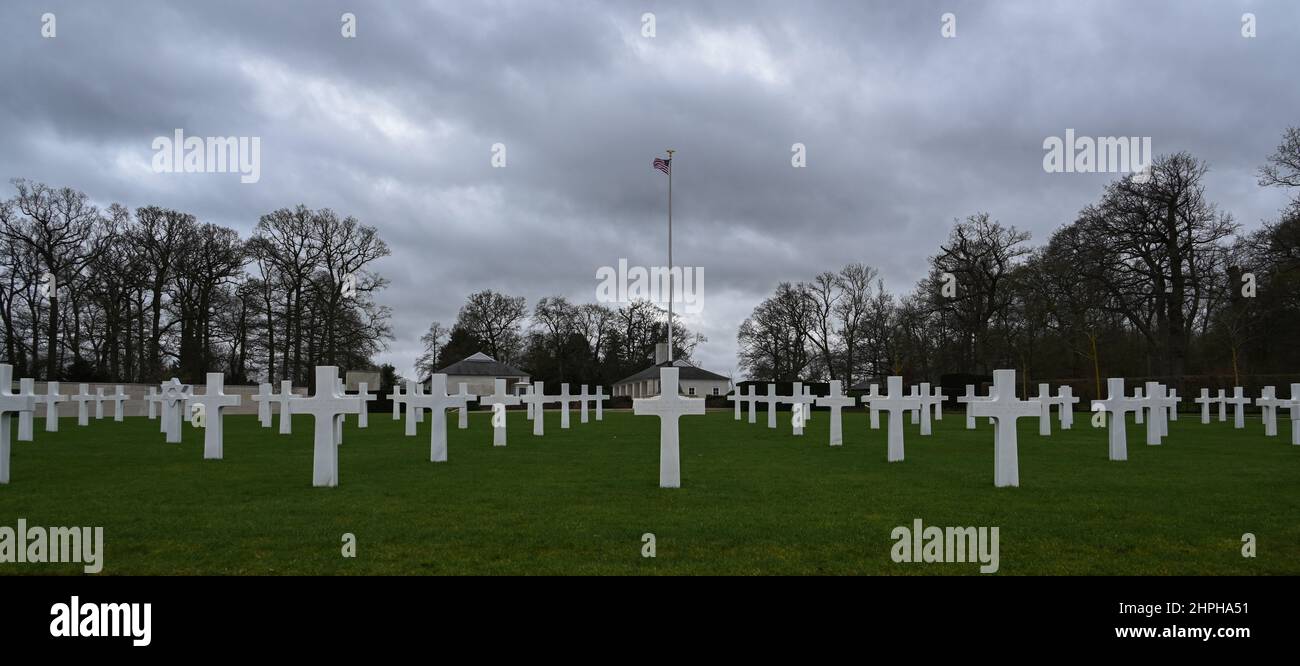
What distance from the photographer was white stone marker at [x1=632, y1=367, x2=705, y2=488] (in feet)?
30.9

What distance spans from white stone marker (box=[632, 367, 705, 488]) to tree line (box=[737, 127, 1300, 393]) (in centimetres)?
2993

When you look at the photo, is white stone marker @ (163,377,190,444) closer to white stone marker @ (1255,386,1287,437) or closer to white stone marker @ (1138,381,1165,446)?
white stone marker @ (1138,381,1165,446)

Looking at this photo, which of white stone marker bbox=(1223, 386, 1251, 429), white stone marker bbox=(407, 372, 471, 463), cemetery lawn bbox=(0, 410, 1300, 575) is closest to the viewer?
cemetery lawn bbox=(0, 410, 1300, 575)

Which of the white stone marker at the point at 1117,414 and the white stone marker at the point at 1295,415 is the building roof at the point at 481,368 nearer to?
the white stone marker at the point at 1117,414

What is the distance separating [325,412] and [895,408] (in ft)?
30.6

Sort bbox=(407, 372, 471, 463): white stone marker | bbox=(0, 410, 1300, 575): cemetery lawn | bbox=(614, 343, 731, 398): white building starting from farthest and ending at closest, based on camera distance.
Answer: bbox=(614, 343, 731, 398): white building → bbox=(407, 372, 471, 463): white stone marker → bbox=(0, 410, 1300, 575): cemetery lawn

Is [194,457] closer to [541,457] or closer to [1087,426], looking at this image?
[541,457]

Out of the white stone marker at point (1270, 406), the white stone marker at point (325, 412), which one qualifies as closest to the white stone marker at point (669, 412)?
the white stone marker at point (325, 412)

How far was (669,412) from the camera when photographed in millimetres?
9992

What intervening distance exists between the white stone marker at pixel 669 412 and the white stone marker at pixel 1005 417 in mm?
3614

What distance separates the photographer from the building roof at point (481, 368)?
206ft

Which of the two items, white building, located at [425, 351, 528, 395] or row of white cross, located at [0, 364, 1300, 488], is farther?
white building, located at [425, 351, 528, 395]

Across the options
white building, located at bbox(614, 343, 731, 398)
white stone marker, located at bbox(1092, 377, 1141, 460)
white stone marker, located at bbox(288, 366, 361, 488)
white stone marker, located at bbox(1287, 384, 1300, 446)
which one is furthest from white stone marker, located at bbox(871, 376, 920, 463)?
white building, located at bbox(614, 343, 731, 398)

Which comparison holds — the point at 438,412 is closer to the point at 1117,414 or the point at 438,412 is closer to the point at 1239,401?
the point at 1117,414
